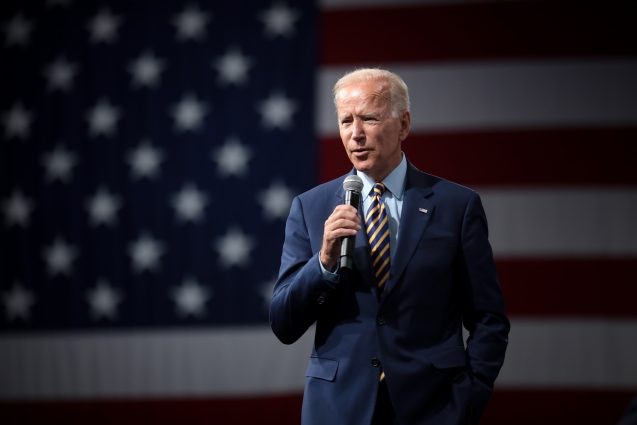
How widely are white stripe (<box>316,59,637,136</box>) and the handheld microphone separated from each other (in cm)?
210

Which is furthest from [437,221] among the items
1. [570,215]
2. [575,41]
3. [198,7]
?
[198,7]

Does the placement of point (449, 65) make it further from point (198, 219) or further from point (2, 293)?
point (2, 293)

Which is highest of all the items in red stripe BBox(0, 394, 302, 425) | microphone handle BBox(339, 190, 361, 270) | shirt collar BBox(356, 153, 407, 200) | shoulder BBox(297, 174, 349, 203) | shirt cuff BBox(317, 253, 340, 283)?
shirt collar BBox(356, 153, 407, 200)

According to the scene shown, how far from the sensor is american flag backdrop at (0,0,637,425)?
11.1ft

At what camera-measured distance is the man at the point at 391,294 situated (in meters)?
1.44

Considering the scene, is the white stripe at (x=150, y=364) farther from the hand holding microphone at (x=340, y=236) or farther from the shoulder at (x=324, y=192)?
the hand holding microphone at (x=340, y=236)

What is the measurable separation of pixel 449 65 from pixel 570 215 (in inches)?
36.5

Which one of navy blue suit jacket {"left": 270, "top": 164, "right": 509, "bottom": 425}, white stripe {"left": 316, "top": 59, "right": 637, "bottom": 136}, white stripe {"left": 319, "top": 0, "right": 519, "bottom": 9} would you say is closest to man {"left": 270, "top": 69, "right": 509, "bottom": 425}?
navy blue suit jacket {"left": 270, "top": 164, "right": 509, "bottom": 425}

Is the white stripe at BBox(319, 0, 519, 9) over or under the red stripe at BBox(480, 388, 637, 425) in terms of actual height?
over

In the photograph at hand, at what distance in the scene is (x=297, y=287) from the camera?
1.44m

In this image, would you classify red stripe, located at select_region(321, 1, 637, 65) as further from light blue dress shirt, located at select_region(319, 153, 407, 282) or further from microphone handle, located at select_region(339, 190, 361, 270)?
microphone handle, located at select_region(339, 190, 361, 270)

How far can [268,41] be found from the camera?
369 cm

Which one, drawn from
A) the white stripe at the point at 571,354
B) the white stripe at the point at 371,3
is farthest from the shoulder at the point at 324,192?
the white stripe at the point at 371,3

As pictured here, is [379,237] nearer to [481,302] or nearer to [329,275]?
[329,275]
